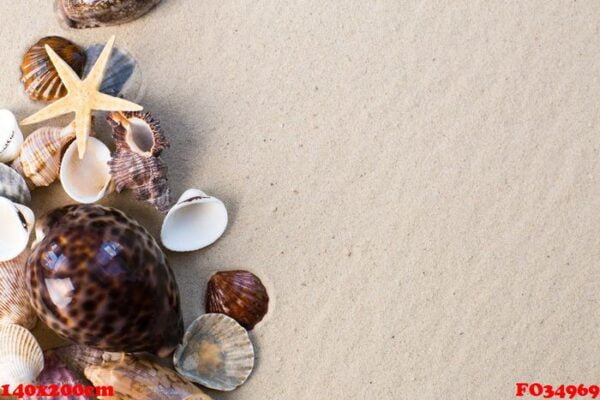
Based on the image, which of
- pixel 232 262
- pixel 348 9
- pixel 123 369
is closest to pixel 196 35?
pixel 348 9

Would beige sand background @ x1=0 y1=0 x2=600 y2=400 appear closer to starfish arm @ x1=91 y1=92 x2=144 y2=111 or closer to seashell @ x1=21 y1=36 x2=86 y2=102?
seashell @ x1=21 y1=36 x2=86 y2=102

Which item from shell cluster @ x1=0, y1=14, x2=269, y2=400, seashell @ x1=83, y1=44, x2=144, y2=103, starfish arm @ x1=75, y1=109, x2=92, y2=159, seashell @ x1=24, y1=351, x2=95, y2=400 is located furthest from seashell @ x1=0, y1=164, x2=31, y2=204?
seashell @ x1=24, y1=351, x2=95, y2=400

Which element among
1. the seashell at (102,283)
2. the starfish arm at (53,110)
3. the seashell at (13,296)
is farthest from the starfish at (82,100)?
the seashell at (13,296)

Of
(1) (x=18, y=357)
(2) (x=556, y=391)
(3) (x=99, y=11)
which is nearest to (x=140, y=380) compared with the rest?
(1) (x=18, y=357)

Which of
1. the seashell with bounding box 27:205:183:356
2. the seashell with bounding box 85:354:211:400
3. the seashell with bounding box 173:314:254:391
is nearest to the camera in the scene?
the seashell with bounding box 27:205:183:356

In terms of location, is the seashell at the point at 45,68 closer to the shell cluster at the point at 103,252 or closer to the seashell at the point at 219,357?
the shell cluster at the point at 103,252

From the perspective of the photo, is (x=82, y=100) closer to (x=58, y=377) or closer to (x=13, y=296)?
(x=13, y=296)

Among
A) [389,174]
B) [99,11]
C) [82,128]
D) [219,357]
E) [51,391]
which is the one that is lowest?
[51,391]
